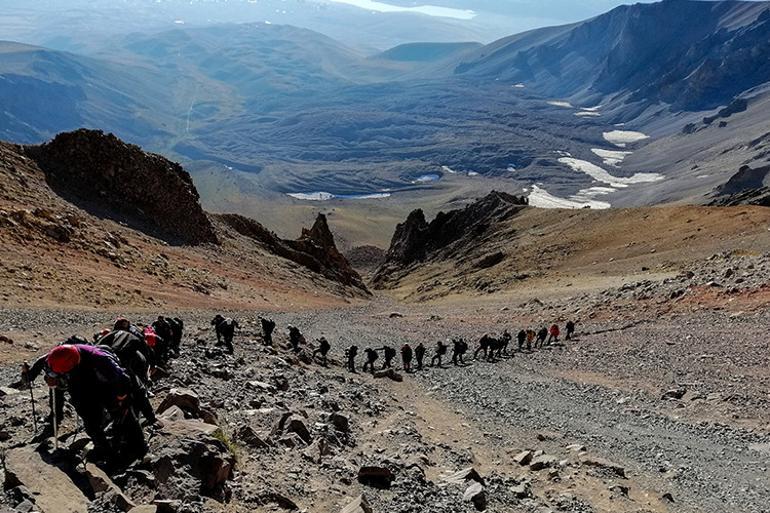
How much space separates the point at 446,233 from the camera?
92.2 meters

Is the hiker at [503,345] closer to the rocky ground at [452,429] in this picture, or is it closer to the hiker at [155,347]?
the rocky ground at [452,429]

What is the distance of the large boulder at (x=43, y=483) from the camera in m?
7.70

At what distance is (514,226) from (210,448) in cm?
7202

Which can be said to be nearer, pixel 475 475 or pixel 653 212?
pixel 475 475

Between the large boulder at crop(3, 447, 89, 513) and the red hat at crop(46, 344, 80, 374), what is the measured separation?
3.74ft

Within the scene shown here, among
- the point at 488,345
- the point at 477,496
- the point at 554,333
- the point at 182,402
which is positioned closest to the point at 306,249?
the point at 554,333

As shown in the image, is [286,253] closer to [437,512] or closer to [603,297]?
[603,297]

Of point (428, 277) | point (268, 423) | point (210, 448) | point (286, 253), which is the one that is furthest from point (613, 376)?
point (428, 277)

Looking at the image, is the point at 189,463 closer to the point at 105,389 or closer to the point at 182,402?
the point at 105,389

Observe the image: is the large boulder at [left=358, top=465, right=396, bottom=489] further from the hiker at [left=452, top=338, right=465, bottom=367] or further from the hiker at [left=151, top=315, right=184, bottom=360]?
the hiker at [left=452, top=338, right=465, bottom=367]

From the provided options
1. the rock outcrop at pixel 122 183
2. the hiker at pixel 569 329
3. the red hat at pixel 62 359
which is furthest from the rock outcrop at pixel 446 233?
the red hat at pixel 62 359

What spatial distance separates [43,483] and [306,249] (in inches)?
2197

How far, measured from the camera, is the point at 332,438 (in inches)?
501

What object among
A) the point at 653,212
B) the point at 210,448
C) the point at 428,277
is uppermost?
the point at 653,212
